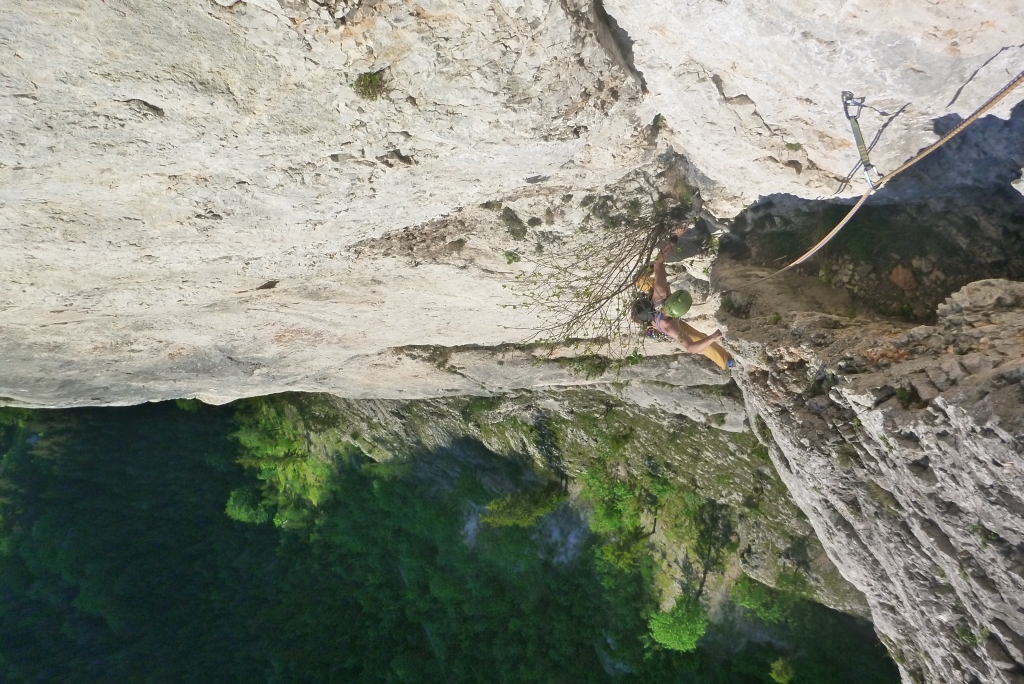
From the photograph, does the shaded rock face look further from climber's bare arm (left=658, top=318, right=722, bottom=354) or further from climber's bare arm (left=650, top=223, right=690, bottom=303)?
climber's bare arm (left=650, top=223, right=690, bottom=303)

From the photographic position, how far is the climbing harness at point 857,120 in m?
2.66

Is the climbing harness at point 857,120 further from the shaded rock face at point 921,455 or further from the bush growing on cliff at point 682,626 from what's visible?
the bush growing on cliff at point 682,626

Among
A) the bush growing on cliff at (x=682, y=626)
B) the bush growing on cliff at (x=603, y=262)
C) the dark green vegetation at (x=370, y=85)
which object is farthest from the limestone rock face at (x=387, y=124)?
the bush growing on cliff at (x=682, y=626)

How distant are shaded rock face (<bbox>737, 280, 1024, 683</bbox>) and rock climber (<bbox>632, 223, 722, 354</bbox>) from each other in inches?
Answer: 14.4

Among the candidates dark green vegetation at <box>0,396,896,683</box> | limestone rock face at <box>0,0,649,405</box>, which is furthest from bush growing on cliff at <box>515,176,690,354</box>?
dark green vegetation at <box>0,396,896,683</box>

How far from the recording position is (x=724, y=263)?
3885 mm

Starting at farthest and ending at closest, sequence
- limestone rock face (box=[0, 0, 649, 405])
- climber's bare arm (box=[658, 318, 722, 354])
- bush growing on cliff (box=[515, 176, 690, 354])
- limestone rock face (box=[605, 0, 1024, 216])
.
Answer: climber's bare arm (box=[658, 318, 722, 354])
bush growing on cliff (box=[515, 176, 690, 354])
limestone rock face (box=[0, 0, 649, 405])
limestone rock face (box=[605, 0, 1024, 216])

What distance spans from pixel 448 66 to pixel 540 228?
4.31 feet

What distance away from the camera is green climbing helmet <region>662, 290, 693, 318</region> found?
375cm

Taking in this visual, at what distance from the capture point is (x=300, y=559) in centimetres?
848

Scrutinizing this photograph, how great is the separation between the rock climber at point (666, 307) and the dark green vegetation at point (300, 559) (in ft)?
7.54

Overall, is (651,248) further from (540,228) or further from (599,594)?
(599,594)

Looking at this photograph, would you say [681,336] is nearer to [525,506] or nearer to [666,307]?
[666,307]

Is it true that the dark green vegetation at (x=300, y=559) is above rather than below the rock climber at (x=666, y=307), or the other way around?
below
